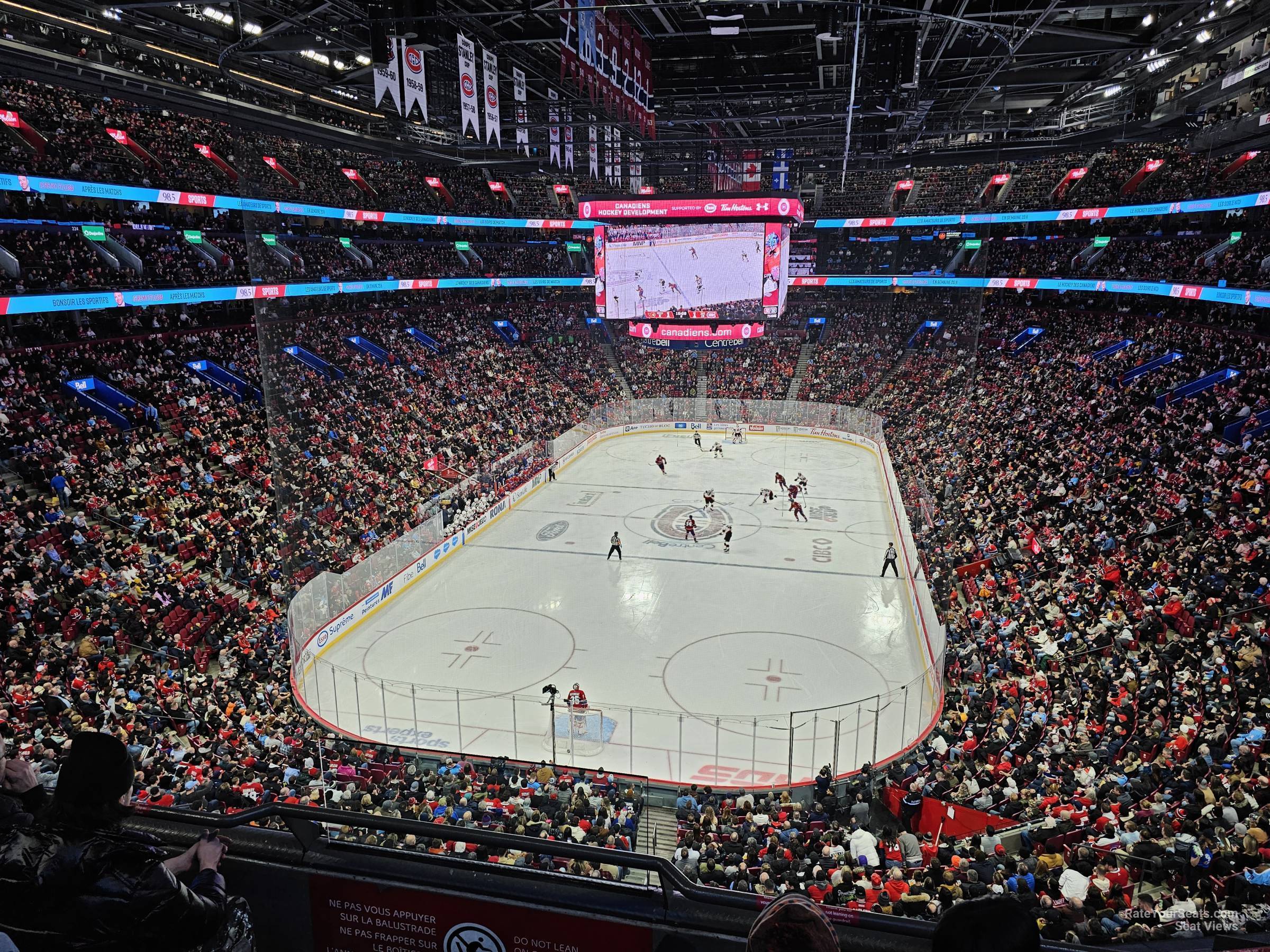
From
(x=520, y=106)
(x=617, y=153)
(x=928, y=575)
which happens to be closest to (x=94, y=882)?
(x=928, y=575)

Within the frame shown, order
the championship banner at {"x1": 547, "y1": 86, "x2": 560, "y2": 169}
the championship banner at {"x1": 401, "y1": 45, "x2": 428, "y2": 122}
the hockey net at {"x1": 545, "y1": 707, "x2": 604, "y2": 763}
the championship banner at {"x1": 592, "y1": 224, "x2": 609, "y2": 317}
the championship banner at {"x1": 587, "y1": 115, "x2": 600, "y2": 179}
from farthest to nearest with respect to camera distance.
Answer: the championship banner at {"x1": 592, "y1": 224, "x2": 609, "y2": 317}
the championship banner at {"x1": 587, "y1": 115, "x2": 600, "y2": 179}
the championship banner at {"x1": 547, "y1": 86, "x2": 560, "y2": 169}
the hockey net at {"x1": 545, "y1": 707, "x2": 604, "y2": 763}
the championship banner at {"x1": 401, "y1": 45, "x2": 428, "y2": 122}

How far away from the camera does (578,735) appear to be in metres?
14.6

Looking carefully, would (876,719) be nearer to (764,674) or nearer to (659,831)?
(659,831)

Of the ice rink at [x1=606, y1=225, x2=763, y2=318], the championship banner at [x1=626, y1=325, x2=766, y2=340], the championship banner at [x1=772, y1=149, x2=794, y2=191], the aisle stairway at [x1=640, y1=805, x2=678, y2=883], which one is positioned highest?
the championship banner at [x1=772, y1=149, x2=794, y2=191]

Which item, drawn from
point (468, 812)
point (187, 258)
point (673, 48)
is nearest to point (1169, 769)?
point (468, 812)

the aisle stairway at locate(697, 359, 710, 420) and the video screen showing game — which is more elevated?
the video screen showing game

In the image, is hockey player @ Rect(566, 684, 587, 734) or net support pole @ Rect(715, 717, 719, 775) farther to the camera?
hockey player @ Rect(566, 684, 587, 734)

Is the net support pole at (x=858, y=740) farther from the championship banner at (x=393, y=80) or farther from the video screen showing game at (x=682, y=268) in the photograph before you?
the video screen showing game at (x=682, y=268)

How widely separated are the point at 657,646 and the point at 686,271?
15.1 metres

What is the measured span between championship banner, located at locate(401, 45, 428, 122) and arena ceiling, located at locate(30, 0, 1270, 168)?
0.43m

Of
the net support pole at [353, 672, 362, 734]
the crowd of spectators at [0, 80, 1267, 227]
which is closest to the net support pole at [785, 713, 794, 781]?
the net support pole at [353, 672, 362, 734]

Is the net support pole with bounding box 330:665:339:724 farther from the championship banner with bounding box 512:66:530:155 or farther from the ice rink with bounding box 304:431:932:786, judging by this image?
the championship banner with bounding box 512:66:530:155

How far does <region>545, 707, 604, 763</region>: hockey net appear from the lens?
1414 centimetres

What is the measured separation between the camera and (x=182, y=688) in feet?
46.7
